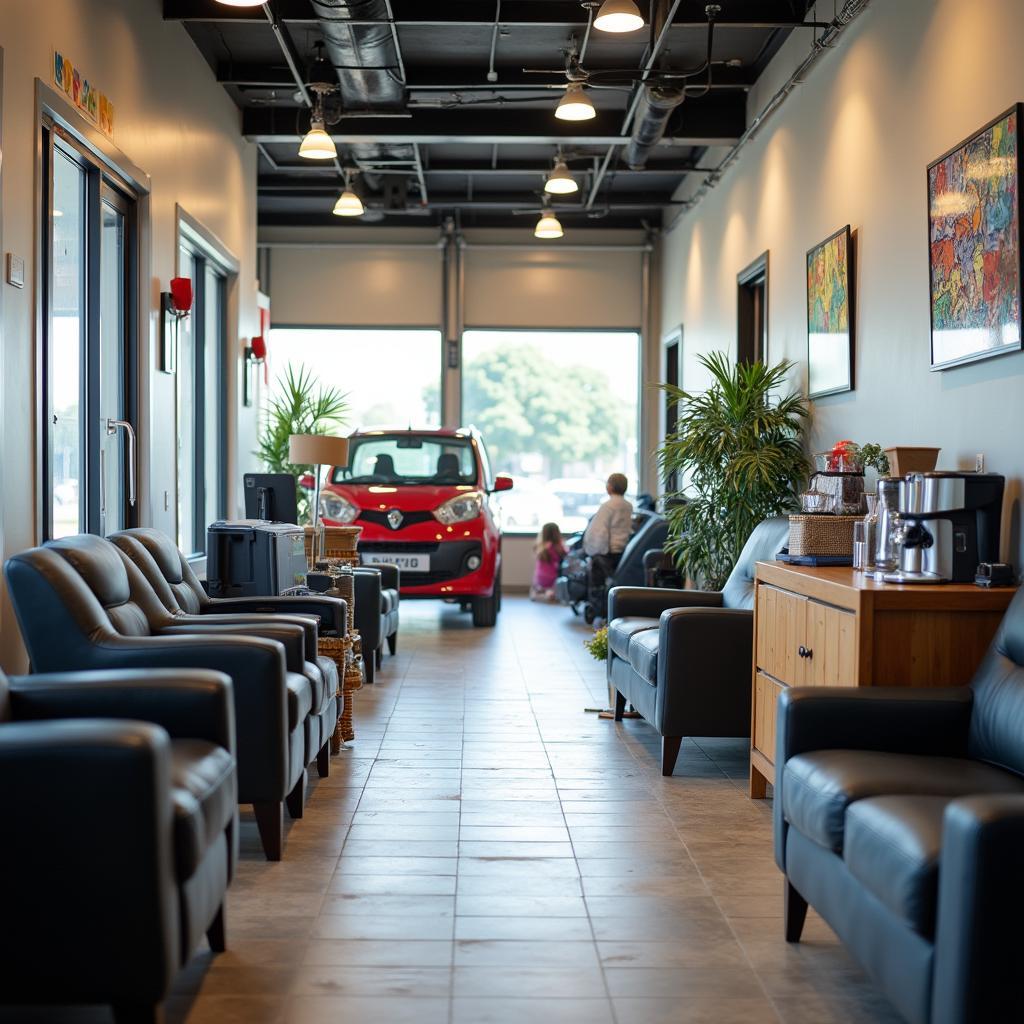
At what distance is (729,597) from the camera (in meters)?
5.69

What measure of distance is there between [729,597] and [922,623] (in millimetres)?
2212

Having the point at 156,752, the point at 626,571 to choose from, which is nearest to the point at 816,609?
the point at 156,752

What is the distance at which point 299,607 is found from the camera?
4770 mm

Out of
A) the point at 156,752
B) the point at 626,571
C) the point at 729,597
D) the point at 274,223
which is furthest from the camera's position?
the point at 274,223

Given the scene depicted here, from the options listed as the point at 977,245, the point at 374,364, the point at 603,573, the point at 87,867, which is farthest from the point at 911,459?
the point at 374,364

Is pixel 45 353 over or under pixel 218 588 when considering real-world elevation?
over

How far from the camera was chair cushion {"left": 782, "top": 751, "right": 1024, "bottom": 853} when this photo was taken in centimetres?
262

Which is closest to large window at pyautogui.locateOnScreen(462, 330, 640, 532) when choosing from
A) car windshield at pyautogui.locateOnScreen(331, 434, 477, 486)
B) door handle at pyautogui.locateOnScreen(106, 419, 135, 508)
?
car windshield at pyautogui.locateOnScreen(331, 434, 477, 486)

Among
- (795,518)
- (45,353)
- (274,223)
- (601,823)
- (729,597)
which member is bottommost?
(601,823)

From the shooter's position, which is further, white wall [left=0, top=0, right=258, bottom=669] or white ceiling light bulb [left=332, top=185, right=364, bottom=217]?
white ceiling light bulb [left=332, top=185, right=364, bottom=217]

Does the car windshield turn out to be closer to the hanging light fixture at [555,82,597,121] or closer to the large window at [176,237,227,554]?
the large window at [176,237,227,554]

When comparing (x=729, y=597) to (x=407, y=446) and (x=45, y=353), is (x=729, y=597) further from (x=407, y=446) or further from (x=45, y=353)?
(x=407, y=446)

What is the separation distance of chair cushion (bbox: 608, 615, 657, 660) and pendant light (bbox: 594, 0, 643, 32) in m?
2.60

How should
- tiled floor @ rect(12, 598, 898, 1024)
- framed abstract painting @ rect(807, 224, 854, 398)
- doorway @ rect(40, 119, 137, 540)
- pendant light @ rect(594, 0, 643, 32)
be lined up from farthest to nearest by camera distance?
framed abstract painting @ rect(807, 224, 854, 398), pendant light @ rect(594, 0, 643, 32), doorway @ rect(40, 119, 137, 540), tiled floor @ rect(12, 598, 898, 1024)
